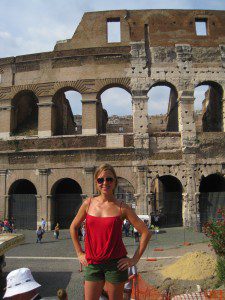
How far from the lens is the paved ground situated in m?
8.74

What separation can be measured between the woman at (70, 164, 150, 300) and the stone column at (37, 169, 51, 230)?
15570mm

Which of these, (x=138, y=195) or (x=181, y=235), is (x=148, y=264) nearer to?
(x=181, y=235)

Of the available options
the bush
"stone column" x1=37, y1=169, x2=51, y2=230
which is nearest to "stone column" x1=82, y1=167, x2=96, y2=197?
"stone column" x1=37, y1=169, x2=51, y2=230

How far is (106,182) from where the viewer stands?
3146 millimetres

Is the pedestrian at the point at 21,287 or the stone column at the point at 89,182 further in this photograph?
the stone column at the point at 89,182

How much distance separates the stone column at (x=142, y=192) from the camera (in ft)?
57.8

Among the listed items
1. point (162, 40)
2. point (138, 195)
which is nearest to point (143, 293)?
point (138, 195)

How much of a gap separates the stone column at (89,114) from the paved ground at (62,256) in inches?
225

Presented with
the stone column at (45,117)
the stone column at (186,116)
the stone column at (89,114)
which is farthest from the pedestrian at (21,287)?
the stone column at (45,117)

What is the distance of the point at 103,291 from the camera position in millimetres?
3254

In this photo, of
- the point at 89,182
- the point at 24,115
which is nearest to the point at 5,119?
the point at 24,115

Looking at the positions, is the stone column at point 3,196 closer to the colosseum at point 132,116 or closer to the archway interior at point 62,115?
the colosseum at point 132,116

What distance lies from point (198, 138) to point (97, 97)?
237 inches

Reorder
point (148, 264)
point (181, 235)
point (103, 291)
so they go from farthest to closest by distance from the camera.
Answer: point (181, 235) → point (148, 264) → point (103, 291)
